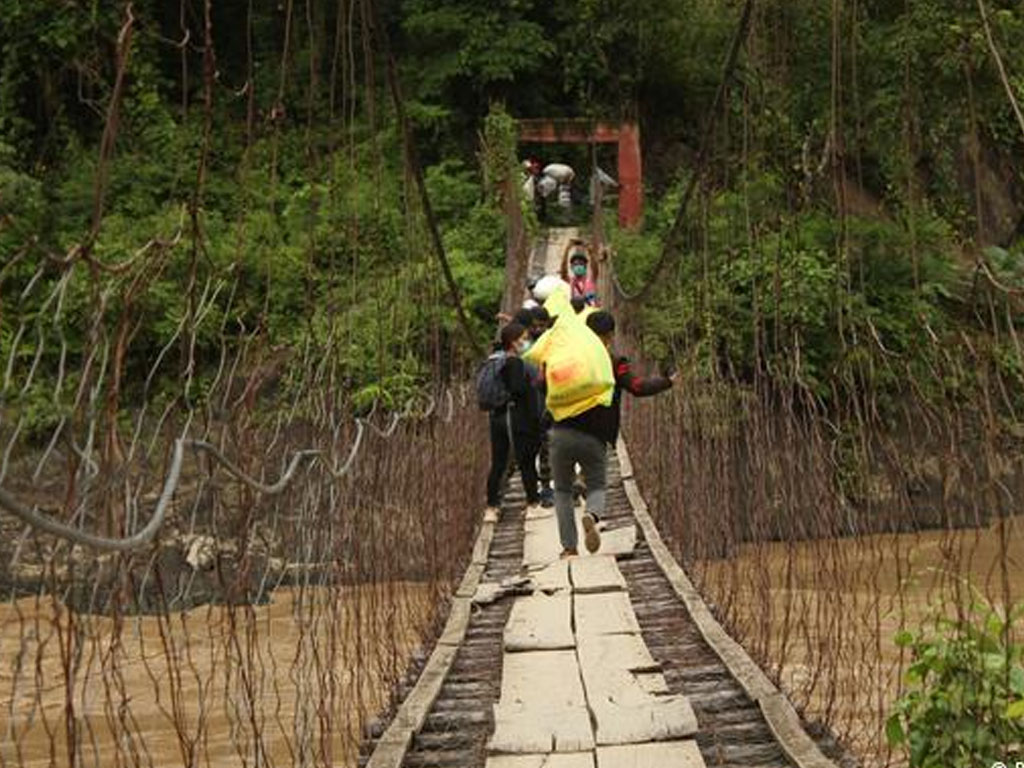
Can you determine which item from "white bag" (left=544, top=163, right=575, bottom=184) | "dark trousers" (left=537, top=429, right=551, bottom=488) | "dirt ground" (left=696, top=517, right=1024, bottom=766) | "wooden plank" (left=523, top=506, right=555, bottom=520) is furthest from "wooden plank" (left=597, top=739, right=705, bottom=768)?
"white bag" (left=544, top=163, right=575, bottom=184)

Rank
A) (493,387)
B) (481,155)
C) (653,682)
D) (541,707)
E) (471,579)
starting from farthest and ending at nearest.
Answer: (481,155), (493,387), (471,579), (653,682), (541,707)

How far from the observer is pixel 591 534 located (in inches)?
163

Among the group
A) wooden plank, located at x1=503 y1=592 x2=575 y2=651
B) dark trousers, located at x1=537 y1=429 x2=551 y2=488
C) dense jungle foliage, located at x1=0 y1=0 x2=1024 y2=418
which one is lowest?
wooden plank, located at x1=503 y1=592 x2=575 y2=651

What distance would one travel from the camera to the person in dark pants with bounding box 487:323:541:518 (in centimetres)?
486

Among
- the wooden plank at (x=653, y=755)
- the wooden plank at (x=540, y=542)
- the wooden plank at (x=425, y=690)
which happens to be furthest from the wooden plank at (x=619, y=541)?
the wooden plank at (x=653, y=755)

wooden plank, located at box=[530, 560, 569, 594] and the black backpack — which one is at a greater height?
the black backpack

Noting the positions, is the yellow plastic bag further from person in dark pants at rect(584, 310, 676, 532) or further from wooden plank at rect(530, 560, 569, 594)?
wooden plank at rect(530, 560, 569, 594)

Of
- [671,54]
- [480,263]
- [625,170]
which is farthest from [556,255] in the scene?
[671,54]

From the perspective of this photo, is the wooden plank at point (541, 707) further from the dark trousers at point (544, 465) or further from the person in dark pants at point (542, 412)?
the dark trousers at point (544, 465)

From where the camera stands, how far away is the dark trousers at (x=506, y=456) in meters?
4.97

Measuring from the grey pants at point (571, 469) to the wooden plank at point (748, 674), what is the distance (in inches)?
8.9

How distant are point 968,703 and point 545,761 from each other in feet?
2.48

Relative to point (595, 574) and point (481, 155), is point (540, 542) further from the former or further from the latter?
point (481, 155)

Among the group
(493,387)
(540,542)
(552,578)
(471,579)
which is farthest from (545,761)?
(493,387)
